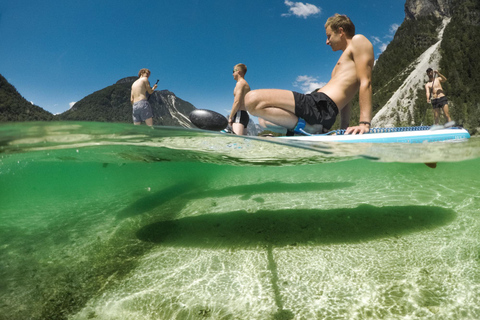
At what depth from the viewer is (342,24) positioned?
13.3ft

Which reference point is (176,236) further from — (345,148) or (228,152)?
(345,148)

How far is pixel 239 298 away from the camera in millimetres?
2074

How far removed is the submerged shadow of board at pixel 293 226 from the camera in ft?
10.3

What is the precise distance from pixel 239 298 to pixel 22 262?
2750mm

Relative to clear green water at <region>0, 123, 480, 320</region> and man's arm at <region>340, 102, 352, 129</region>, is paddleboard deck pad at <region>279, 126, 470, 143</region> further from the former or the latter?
man's arm at <region>340, 102, 352, 129</region>

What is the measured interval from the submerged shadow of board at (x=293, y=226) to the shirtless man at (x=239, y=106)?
2.79m

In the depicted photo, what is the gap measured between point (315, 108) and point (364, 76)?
0.94 metres

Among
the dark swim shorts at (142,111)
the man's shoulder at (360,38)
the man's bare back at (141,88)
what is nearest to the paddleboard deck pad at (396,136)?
the man's shoulder at (360,38)

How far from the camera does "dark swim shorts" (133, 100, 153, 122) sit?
29.7 ft

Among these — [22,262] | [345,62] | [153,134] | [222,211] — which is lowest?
[22,262]

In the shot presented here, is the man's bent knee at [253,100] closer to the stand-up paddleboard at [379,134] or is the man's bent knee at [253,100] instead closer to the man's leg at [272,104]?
the man's leg at [272,104]

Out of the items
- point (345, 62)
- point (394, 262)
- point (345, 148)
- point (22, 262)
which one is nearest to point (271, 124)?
point (345, 148)

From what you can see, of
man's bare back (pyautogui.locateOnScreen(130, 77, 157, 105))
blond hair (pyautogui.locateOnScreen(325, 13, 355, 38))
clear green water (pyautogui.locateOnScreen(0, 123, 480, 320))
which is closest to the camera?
clear green water (pyautogui.locateOnScreen(0, 123, 480, 320))

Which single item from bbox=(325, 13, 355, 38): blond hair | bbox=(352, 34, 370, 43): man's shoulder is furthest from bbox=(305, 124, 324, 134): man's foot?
bbox=(325, 13, 355, 38): blond hair
